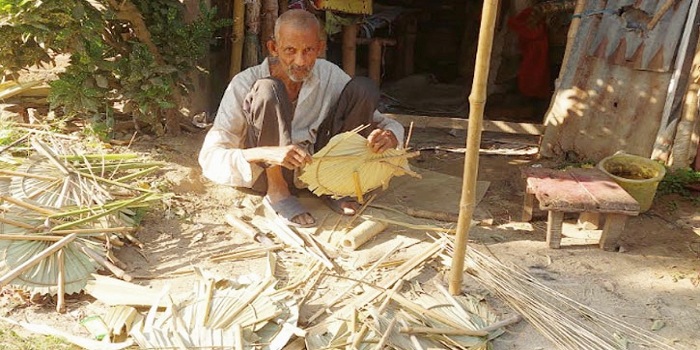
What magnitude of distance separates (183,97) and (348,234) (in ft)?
6.66

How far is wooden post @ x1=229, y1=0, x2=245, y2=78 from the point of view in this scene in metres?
4.46

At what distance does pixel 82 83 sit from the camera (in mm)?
3879

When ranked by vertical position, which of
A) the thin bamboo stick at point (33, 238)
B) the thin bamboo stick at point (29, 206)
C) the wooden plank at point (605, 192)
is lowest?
the thin bamboo stick at point (33, 238)

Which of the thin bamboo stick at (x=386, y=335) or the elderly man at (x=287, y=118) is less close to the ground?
the elderly man at (x=287, y=118)

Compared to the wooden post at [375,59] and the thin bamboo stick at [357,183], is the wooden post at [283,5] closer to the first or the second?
the wooden post at [375,59]

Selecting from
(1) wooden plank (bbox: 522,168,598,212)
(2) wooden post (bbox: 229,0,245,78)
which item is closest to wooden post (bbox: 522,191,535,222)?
(1) wooden plank (bbox: 522,168,598,212)

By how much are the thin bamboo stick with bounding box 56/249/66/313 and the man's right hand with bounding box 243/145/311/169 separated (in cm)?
101

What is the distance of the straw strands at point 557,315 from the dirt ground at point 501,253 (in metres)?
0.05

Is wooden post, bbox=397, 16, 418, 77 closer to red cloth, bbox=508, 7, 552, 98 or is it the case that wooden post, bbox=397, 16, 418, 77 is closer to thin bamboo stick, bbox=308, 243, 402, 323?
red cloth, bbox=508, 7, 552, 98

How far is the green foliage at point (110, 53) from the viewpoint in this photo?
3494 millimetres

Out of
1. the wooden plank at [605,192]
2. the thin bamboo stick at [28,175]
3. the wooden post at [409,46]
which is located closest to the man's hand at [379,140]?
the wooden plank at [605,192]

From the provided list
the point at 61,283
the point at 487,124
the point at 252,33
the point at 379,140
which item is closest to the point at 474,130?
the point at 379,140

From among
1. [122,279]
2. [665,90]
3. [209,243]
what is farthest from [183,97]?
[665,90]

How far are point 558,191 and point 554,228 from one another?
0.20 meters
